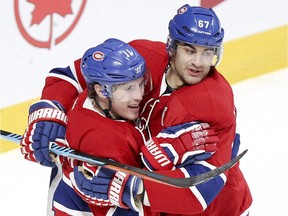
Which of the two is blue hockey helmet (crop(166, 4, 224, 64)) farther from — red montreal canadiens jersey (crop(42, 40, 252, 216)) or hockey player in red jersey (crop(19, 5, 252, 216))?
red montreal canadiens jersey (crop(42, 40, 252, 216))

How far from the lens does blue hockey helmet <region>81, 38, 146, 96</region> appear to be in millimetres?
2236

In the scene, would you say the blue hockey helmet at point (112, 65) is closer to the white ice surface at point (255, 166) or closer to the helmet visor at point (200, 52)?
the helmet visor at point (200, 52)

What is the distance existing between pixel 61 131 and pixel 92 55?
0.26 metres

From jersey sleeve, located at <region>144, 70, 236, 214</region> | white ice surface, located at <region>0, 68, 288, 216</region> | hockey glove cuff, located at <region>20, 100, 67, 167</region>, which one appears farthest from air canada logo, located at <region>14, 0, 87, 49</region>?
jersey sleeve, located at <region>144, 70, 236, 214</region>

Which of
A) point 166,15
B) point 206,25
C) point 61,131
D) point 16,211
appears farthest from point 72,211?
point 166,15

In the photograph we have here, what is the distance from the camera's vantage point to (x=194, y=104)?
7.33ft

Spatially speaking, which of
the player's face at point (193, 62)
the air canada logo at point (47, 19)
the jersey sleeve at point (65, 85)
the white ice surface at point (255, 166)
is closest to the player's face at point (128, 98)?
the player's face at point (193, 62)

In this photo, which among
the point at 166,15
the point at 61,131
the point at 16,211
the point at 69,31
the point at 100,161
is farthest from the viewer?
the point at 166,15

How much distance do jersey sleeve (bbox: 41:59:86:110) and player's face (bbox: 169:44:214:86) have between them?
0.38 meters

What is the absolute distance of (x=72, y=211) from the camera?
2438 millimetres

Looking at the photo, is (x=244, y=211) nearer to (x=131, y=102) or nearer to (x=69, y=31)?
(x=131, y=102)

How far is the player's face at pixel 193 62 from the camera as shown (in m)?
2.30

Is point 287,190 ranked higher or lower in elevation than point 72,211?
lower

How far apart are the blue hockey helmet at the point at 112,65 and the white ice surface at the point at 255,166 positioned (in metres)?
1.12
